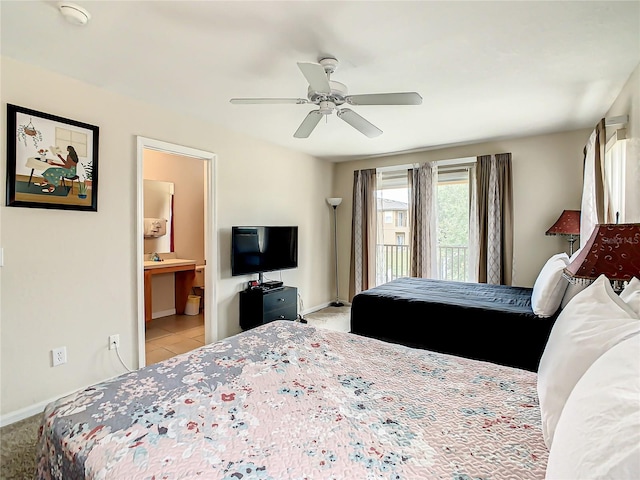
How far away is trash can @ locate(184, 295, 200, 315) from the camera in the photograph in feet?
16.5

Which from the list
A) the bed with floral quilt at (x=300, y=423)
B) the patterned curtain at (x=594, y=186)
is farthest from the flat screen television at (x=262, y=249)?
the patterned curtain at (x=594, y=186)

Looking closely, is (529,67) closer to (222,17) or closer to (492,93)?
(492,93)

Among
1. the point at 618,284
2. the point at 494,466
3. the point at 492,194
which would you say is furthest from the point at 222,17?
the point at 492,194

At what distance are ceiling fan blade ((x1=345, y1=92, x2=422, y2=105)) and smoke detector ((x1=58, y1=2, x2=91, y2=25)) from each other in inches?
60.9

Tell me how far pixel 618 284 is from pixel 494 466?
1645mm

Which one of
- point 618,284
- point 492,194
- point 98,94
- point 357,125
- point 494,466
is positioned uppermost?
point 98,94

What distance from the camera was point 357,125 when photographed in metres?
2.56

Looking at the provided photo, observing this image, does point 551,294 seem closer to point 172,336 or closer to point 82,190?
point 82,190

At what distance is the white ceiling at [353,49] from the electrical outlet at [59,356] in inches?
82.7

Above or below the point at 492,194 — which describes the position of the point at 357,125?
above

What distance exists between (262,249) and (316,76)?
8.48ft

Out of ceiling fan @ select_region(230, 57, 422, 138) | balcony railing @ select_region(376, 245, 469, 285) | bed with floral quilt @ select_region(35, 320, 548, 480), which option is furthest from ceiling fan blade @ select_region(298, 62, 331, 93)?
balcony railing @ select_region(376, 245, 469, 285)

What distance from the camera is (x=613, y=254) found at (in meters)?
1.56

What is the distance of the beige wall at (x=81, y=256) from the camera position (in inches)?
88.6
